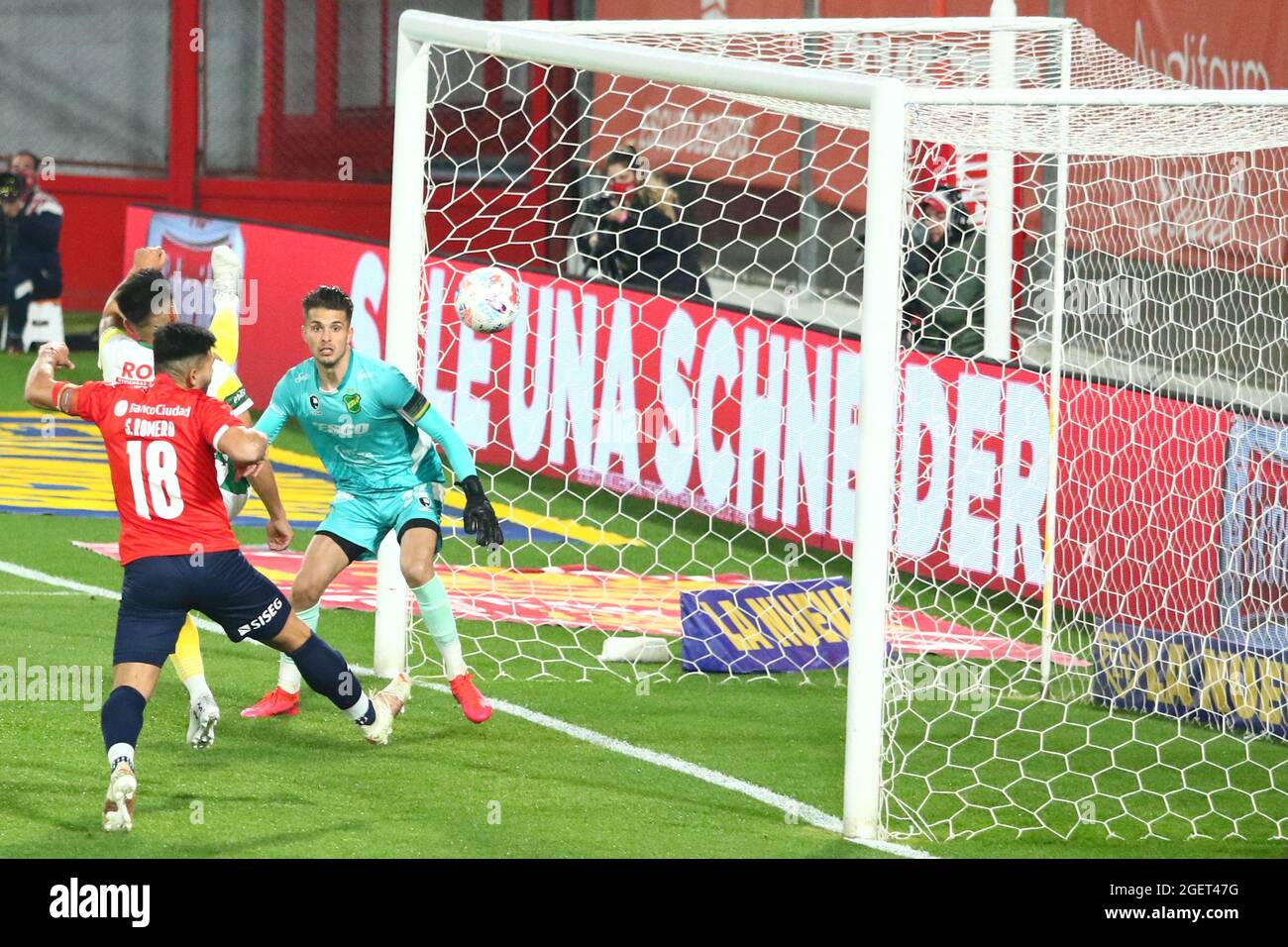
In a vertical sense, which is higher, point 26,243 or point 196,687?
point 26,243

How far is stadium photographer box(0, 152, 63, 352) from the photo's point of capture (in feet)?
60.4

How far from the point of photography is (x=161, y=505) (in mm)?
6074

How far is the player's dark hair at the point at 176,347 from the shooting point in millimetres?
6090

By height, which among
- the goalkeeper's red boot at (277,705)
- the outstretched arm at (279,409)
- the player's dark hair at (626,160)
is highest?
the player's dark hair at (626,160)

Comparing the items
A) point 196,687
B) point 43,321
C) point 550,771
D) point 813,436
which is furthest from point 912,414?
point 43,321

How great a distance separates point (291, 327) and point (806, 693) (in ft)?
27.5

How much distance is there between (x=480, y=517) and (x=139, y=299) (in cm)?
149

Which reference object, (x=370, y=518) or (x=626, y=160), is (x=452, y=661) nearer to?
(x=370, y=518)

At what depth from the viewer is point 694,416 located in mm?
12531

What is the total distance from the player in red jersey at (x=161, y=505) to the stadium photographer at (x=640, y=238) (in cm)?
707

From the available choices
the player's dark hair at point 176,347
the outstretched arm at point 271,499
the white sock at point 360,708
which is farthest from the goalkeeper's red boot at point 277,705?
the player's dark hair at point 176,347

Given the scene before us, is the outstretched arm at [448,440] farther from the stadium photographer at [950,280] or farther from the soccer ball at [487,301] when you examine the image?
the stadium photographer at [950,280]
